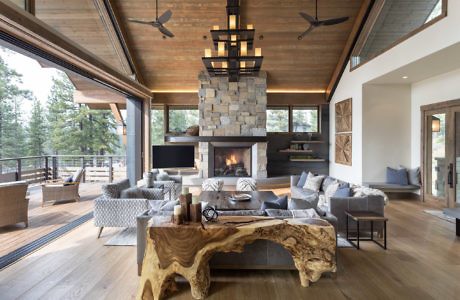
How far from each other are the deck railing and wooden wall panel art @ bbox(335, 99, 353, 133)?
766 centimetres

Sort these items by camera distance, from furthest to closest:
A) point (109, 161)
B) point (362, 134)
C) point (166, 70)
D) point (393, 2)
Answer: point (109, 161) < point (166, 70) < point (362, 134) < point (393, 2)

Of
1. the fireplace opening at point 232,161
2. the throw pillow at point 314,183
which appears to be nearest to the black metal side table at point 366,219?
the throw pillow at point 314,183

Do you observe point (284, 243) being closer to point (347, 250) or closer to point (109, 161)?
point (347, 250)

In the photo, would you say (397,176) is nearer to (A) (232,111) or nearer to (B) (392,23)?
(B) (392,23)

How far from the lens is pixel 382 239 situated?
4.03 meters

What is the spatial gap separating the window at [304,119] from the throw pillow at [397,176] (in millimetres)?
3018

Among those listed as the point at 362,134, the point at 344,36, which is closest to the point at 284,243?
the point at 362,134

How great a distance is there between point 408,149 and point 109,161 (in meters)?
9.36

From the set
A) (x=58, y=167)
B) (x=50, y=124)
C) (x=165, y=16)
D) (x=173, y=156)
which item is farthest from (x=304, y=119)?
(x=50, y=124)

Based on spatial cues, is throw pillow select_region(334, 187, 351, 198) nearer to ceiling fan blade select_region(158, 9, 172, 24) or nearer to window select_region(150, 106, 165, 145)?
ceiling fan blade select_region(158, 9, 172, 24)

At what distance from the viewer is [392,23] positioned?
6.02 metres

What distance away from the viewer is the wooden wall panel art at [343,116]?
765cm

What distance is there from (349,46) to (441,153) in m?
3.65

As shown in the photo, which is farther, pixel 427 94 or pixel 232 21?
pixel 427 94
